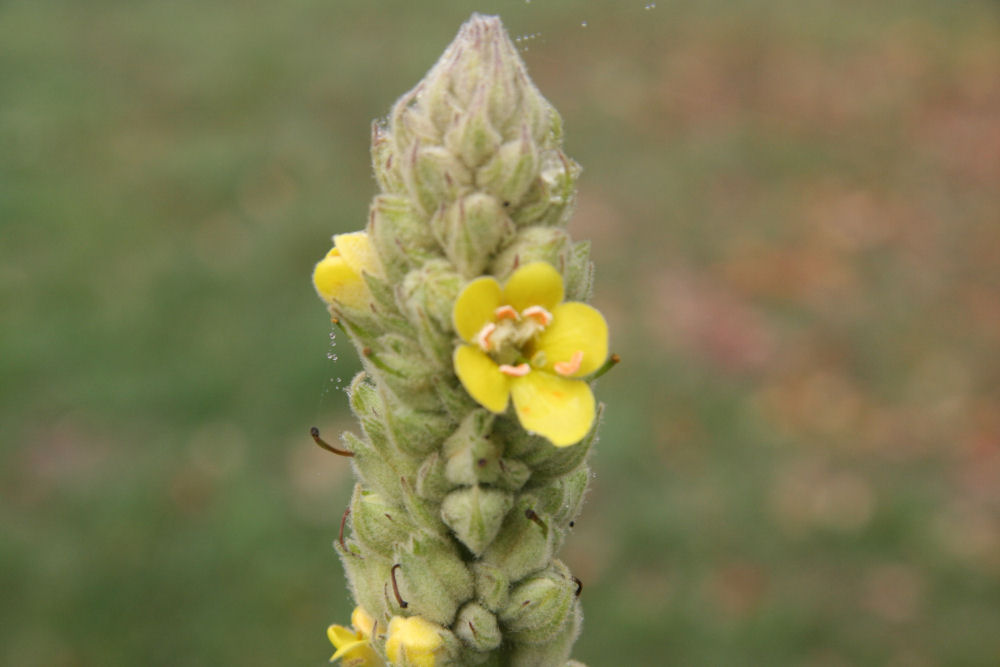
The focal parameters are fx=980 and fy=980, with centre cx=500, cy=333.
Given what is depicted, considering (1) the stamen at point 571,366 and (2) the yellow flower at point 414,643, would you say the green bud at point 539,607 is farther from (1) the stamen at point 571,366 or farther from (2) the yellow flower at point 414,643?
(1) the stamen at point 571,366

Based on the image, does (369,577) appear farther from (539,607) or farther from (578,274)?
(578,274)

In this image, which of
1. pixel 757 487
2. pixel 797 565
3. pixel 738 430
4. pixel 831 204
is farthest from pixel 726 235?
pixel 797 565

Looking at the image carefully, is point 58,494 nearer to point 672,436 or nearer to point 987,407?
point 672,436

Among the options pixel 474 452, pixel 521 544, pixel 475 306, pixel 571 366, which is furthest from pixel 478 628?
pixel 475 306

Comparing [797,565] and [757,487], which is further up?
[757,487]

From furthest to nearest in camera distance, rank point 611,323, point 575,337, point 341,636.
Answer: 1. point 611,323
2. point 341,636
3. point 575,337

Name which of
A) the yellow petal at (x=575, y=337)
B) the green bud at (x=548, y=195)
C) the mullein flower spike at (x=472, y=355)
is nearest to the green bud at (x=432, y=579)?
the mullein flower spike at (x=472, y=355)
